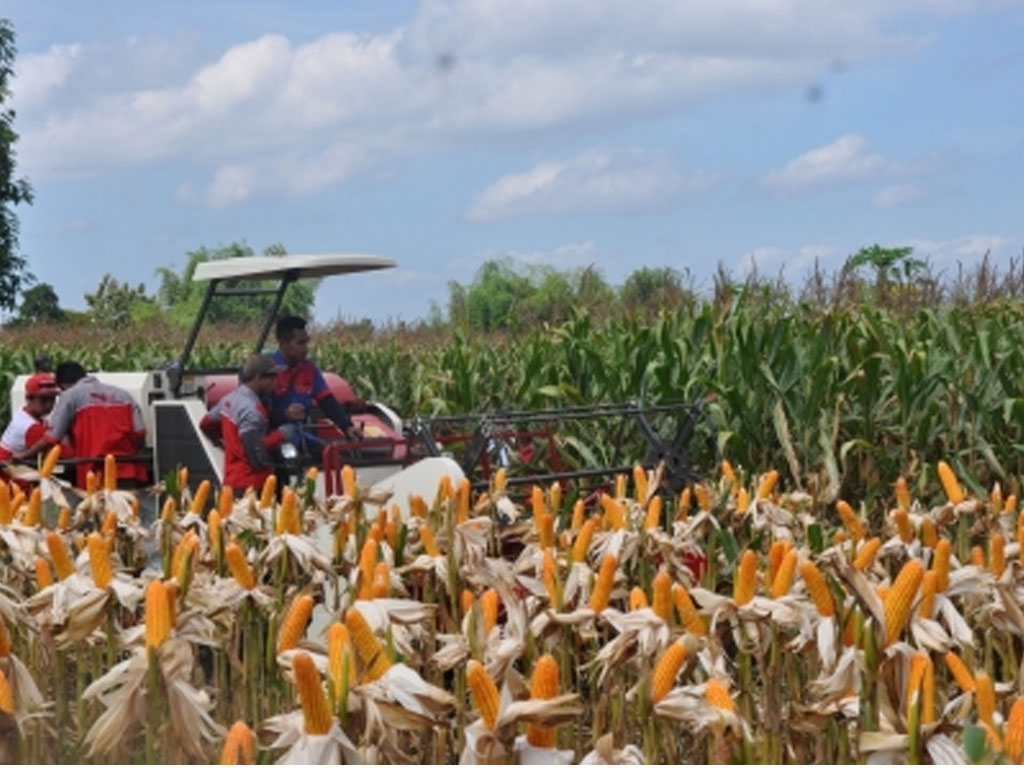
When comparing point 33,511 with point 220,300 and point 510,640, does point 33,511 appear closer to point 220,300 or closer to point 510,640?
point 510,640

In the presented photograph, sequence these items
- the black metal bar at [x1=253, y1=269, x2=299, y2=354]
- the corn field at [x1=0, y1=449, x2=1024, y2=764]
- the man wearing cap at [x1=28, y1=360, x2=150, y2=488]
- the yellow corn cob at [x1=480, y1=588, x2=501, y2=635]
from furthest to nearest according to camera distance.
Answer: the man wearing cap at [x1=28, y1=360, x2=150, y2=488], the black metal bar at [x1=253, y1=269, x2=299, y2=354], the yellow corn cob at [x1=480, y1=588, x2=501, y2=635], the corn field at [x1=0, y1=449, x2=1024, y2=764]

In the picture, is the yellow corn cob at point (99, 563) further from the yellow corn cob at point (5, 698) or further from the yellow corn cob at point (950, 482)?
the yellow corn cob at point (950, 482)

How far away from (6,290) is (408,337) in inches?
946

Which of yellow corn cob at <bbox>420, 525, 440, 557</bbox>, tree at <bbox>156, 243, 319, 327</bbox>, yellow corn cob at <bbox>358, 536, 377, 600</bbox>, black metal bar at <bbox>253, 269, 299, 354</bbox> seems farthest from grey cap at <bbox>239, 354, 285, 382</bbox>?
tree at <bbox>156, 243, 319, 327</bbox>

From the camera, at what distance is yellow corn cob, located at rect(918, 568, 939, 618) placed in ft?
11.5

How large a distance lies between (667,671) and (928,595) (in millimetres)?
912

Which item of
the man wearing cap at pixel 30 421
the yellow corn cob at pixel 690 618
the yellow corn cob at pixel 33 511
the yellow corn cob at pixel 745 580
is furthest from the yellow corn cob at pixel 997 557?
the man wearing cap at pixel 30 421

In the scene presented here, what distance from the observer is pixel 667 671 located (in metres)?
2.86

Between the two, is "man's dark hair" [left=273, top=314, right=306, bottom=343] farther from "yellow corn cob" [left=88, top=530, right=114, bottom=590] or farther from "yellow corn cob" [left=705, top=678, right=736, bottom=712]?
"yellow corn cob" [left=705, top=678, right=736, bottom=712]

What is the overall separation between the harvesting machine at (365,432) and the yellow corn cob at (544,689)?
465cm

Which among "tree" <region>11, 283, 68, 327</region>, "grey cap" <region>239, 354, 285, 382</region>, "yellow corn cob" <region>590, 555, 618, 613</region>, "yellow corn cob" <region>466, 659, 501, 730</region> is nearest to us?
"yellow corn cob" <region>466, 659, 501, 730</region>

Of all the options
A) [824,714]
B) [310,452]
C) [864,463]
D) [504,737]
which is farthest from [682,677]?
[864,463]

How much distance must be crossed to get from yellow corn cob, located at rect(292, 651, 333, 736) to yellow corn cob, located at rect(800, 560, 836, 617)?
119 centimetres

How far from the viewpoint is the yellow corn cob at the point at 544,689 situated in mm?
2473
